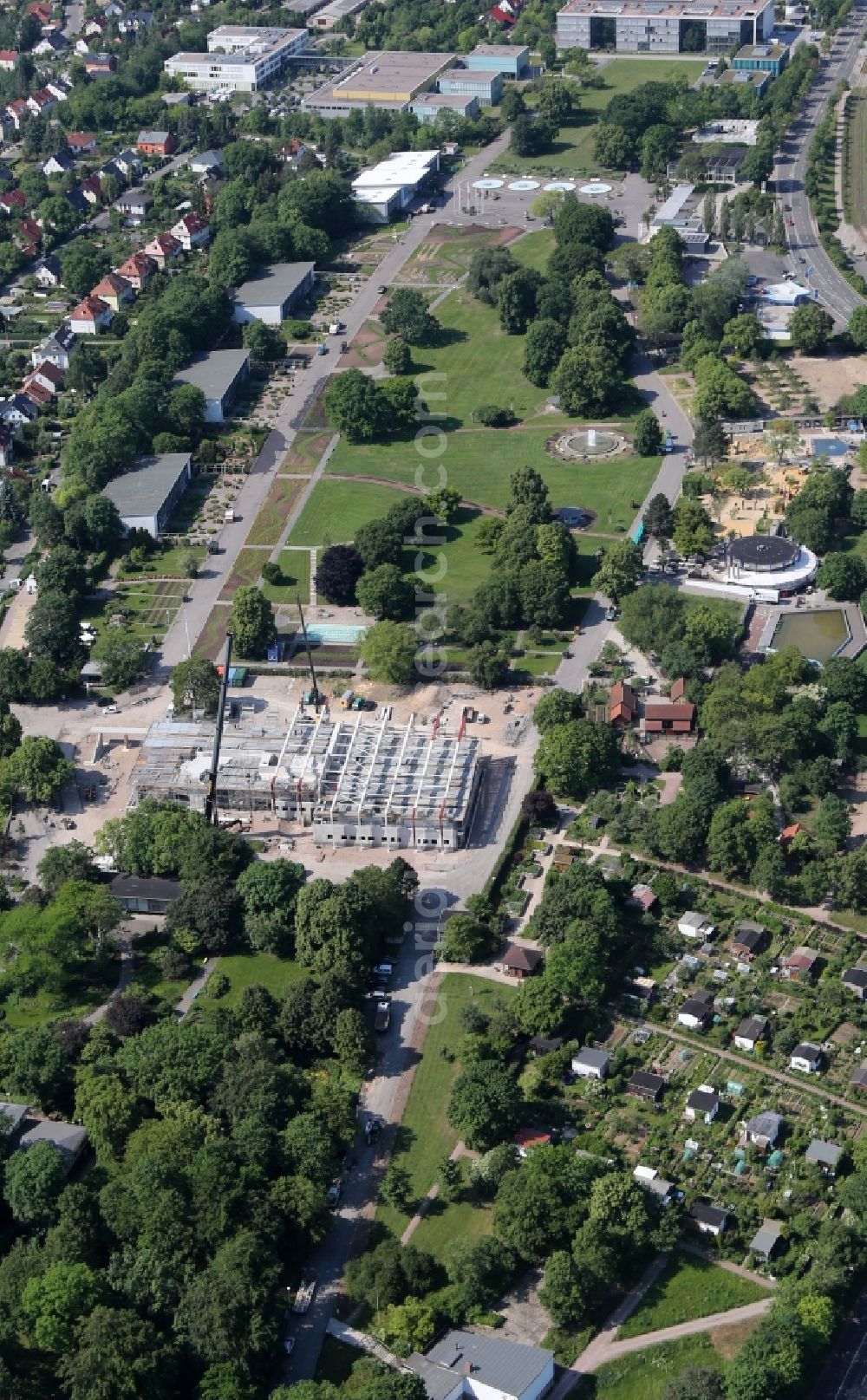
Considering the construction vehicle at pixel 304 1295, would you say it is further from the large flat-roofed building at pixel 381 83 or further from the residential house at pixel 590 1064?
the large flat-roofed building at pixel 381 83

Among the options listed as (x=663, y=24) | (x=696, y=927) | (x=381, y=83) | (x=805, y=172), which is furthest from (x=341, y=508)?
(x=663, y=24)

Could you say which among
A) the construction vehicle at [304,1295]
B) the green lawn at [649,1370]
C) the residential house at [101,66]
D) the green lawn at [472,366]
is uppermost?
the residential house at [101,66]

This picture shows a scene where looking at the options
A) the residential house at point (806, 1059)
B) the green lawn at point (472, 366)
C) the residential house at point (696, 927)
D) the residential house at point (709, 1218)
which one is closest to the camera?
the residential house at point (709, 1218)

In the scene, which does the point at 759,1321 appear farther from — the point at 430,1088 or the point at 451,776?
A: the point at 451,776

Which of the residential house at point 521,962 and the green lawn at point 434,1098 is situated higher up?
the residential house at point 521,962

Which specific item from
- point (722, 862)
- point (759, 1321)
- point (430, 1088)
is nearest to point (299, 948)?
point (430, 1088)

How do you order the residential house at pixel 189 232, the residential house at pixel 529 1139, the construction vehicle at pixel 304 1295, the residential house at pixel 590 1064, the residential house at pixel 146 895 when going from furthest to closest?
the residential house at pixel 189 232 → the residential house at pixel 146 895 → the residential house at pixel 590 1064 → the residential house at pixel 529 1139 → the construction vehicle at pixel 304 1295

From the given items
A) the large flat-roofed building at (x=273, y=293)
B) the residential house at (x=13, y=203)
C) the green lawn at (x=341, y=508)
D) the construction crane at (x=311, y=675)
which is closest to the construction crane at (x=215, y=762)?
the construction crane at (x=311, y=675)

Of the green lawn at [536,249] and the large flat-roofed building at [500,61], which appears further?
the large flat-roofed building at [500,61]
